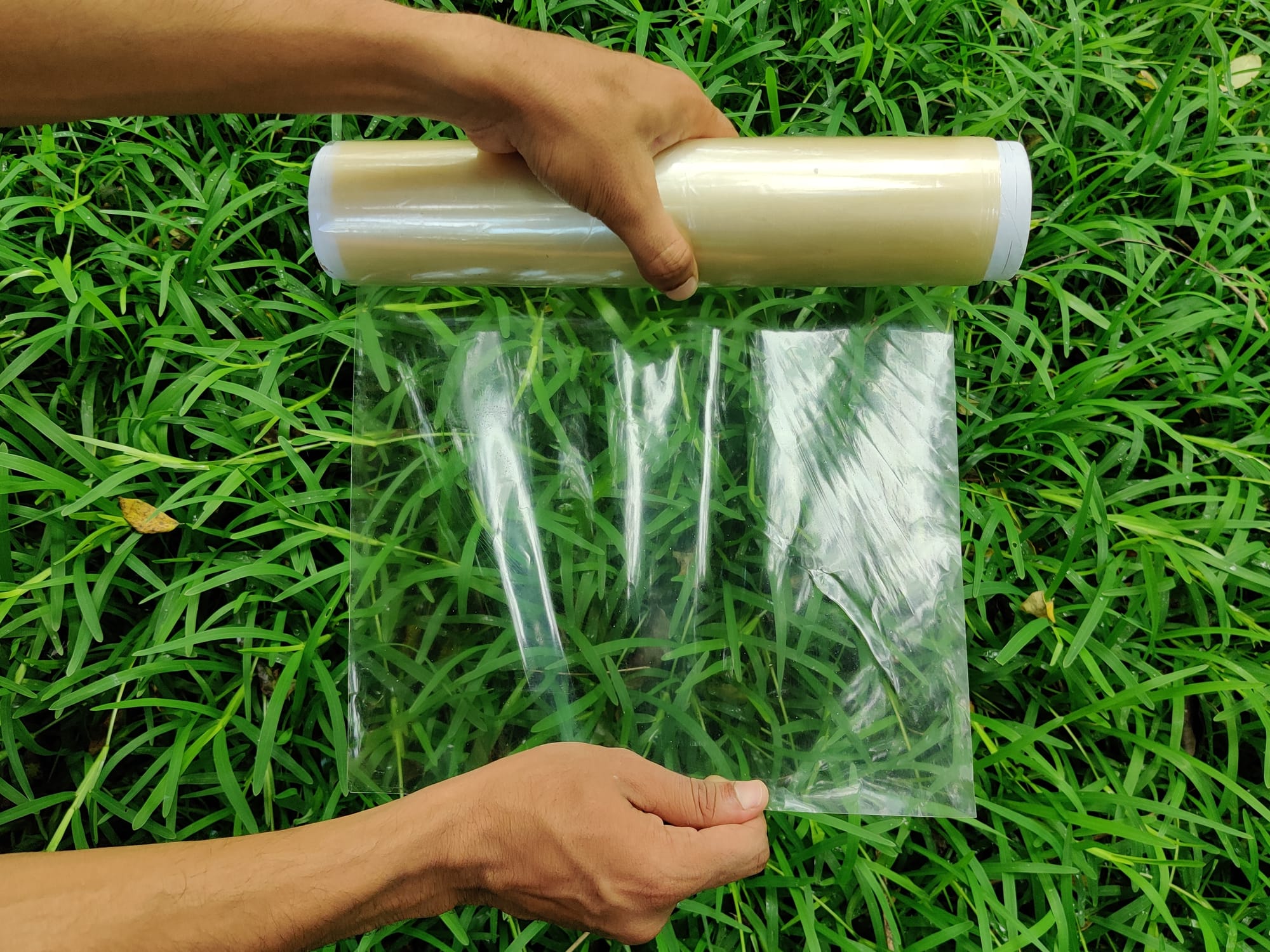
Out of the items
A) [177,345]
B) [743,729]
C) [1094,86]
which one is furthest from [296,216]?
[1094,86]

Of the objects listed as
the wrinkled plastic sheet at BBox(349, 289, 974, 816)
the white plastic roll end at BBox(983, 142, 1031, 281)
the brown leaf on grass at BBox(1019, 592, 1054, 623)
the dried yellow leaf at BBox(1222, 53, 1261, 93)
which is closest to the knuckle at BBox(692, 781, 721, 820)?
the wrinkled plastic sheet at BBox(349, 289, 974, 816)

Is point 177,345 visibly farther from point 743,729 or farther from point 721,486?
point 743,729

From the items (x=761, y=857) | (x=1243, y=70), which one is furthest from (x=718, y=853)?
(x=1243, y=70)

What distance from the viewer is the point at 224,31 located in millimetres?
852

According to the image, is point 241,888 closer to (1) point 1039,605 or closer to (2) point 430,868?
(2) point 430,868

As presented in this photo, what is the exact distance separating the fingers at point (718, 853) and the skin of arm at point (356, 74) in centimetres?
73

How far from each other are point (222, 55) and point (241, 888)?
0.93 m

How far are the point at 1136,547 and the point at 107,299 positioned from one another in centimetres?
164

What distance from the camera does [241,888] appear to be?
0.82 m

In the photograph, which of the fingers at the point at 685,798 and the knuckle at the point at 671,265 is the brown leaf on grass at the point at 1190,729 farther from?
the knuckle at the point at 671,265

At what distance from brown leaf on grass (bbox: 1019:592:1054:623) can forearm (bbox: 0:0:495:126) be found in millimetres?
1019

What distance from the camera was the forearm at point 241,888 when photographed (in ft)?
2.51

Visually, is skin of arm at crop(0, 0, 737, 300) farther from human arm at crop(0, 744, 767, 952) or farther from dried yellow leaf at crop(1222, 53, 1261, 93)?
dried yellow leaf at crop(1222, 53, 1261, 93)

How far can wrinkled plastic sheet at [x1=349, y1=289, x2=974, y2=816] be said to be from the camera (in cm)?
106
